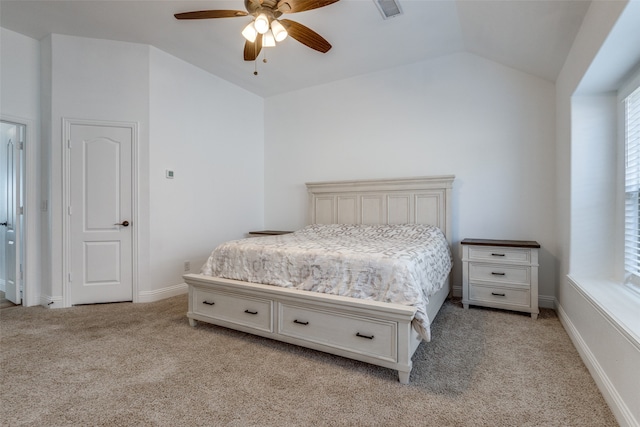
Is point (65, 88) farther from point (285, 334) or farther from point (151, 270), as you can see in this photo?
point (285, 334)

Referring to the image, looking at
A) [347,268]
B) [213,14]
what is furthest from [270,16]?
[347,268]

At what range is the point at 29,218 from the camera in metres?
3.27

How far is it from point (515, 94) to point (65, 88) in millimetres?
4915

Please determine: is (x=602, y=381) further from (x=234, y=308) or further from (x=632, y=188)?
(x=234, y=308)

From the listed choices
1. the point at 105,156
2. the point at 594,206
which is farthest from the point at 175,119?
the point at 594,206

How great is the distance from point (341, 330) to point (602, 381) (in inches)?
57.5

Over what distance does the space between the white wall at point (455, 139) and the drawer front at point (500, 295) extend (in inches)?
20.5

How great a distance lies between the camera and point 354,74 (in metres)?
4.18

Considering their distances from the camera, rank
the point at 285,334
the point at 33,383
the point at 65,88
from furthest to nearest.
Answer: the point at 65,88 < the point at 285,334 < the point at 33,383

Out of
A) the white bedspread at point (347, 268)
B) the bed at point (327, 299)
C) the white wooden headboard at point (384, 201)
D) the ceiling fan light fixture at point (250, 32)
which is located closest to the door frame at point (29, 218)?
the bed at point (327, 299)

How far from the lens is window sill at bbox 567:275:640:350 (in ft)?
4.74

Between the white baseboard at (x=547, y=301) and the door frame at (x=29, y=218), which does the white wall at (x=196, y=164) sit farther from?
the white baseboard at (x=547, y=301)

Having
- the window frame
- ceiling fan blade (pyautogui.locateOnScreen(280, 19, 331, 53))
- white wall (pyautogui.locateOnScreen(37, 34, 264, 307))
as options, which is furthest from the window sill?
white wall (pyautogui.locateOnScreen(37, 34, 264, 307))

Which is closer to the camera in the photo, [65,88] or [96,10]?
[96,10]
